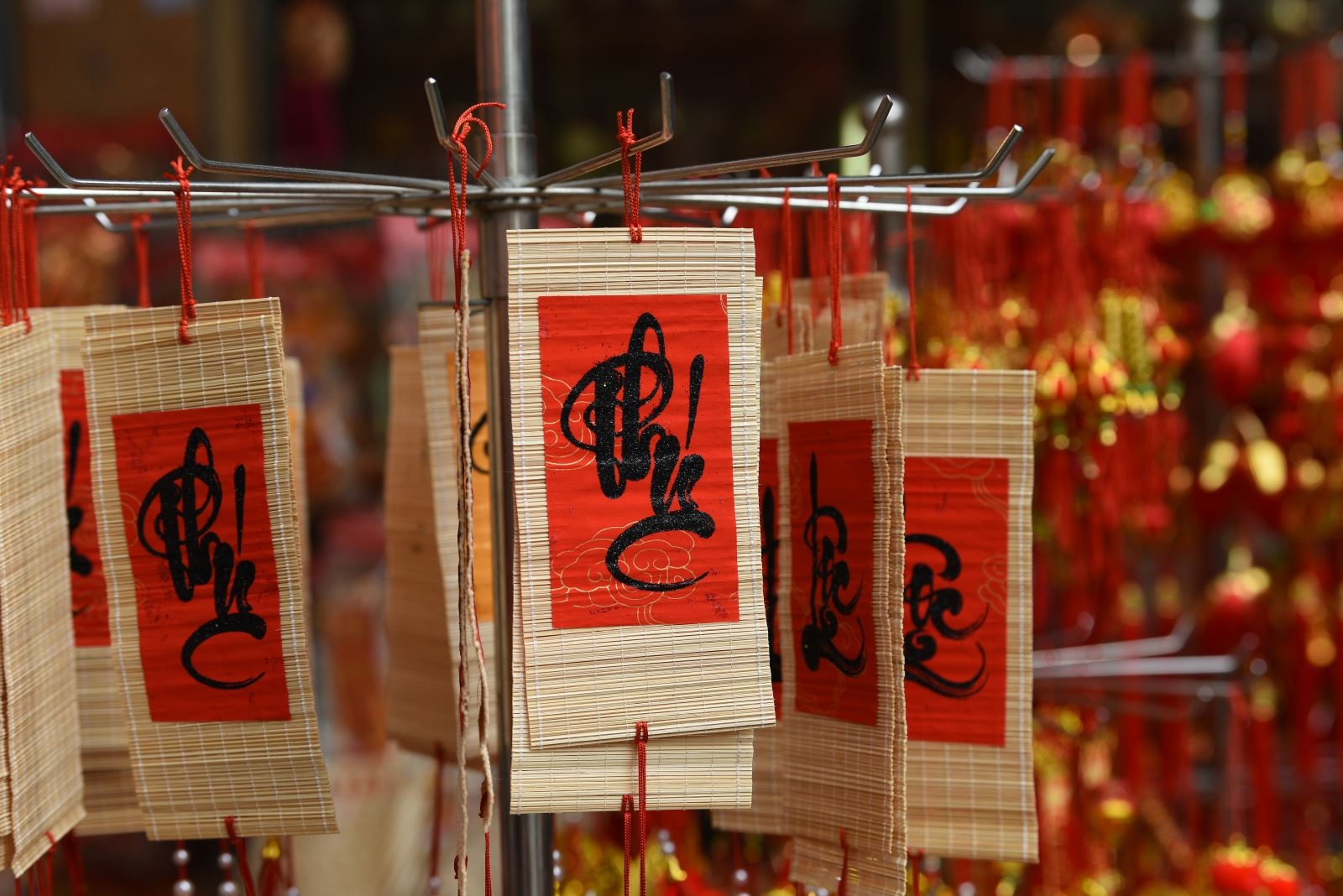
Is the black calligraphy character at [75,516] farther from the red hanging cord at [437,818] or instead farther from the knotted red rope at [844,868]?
the knotted red rope at [844,868]

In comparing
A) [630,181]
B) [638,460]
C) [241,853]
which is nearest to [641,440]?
[638,460]

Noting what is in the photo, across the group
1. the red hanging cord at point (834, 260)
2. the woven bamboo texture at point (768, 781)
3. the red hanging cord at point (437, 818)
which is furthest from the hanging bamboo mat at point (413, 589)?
the red hanging cord at point (834, 260)

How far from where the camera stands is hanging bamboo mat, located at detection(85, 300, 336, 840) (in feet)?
2.32

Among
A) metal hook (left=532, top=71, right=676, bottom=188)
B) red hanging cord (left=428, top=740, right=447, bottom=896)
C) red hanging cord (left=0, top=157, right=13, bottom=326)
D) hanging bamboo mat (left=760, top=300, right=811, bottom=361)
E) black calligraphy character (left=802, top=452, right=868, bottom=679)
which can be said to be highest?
metal hook (left=532, top=71, right=676, bottom=188)

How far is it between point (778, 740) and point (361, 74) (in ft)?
7.99

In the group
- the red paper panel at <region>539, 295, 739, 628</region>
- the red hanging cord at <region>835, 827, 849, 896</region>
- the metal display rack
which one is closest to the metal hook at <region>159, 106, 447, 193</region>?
the metal display rack

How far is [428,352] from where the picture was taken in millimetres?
842

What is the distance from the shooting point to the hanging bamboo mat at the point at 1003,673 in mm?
816

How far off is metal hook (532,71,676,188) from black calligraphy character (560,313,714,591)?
0.28ft

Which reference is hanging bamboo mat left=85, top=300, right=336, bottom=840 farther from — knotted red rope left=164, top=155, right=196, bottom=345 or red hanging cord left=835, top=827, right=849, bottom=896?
red hanging cord left=835, top=827, right=849, bottom=896

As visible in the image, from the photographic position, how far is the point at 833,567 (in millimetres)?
780

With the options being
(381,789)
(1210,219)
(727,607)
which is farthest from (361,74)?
(727,607)

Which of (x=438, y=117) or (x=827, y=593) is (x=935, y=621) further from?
(x=438, y=117)

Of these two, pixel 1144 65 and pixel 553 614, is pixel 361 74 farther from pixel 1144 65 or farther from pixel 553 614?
pixel 553 614
